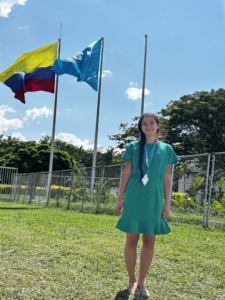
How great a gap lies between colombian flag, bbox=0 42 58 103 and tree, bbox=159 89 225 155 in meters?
12.6

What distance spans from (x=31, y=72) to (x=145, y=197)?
1508cm

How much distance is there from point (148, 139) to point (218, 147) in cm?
2407

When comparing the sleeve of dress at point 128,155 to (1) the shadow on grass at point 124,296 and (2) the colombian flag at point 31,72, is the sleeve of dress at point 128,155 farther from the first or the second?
(2) the colombian flag at point 31,72

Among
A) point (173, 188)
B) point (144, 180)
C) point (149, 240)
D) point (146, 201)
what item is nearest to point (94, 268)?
point (149, 240)

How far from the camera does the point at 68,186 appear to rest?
13766 mm

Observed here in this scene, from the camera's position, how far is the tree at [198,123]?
83.3 ft

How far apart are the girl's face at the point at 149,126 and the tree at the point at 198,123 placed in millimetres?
22808

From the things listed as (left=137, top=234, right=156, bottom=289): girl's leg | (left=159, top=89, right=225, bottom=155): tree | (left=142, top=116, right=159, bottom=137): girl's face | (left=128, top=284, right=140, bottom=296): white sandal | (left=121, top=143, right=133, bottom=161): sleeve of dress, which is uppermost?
(left=159, top=89, right=225, bottom=155): tree

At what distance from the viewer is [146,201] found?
264cm

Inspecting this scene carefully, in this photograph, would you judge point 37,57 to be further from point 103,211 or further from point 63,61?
point 103,211

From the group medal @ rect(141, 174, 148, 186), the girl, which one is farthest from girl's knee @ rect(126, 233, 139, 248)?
medal @ rect(141, 174, 148, 186)

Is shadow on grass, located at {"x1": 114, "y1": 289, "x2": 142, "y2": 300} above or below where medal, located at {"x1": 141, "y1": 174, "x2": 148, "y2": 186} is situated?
below

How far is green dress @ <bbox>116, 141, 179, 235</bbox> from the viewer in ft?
8.64

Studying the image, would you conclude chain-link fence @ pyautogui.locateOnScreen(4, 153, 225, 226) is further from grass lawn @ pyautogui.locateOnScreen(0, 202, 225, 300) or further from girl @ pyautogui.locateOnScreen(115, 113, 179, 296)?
girl @ pyautogui.locateOnScreen(115, 113, 179, 296)
